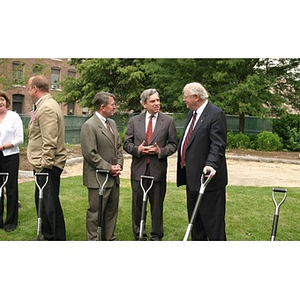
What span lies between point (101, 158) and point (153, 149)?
648 mm

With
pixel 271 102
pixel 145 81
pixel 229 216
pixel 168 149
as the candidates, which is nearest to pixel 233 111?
pixel 271 102

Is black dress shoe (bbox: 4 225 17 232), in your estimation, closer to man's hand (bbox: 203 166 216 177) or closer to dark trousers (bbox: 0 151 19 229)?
dark trousers (bbox: 0 151 19 229)

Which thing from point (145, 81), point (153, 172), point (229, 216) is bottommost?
point (229, 216)

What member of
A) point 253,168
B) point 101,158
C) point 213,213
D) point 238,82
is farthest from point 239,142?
point 213,213

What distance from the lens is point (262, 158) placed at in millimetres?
15492

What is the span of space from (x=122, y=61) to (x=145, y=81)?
1.77 m

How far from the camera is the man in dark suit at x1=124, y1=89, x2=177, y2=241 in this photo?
4902 millimetres

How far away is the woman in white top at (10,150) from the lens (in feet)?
17.7

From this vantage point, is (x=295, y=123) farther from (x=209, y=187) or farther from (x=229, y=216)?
(x=209, y=187)

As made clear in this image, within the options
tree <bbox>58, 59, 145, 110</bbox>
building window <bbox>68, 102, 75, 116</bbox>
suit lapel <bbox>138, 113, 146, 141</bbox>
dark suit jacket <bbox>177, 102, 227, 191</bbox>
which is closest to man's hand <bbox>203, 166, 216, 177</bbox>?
dark suit jacket <bbox>177, 102, 227, 191</bbox>

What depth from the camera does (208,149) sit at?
4.20 metres

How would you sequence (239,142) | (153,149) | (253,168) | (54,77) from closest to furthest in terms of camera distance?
(153,149)
(253,168)
(239,142)
(54,77)

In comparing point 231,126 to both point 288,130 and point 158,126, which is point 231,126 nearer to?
point 288,130

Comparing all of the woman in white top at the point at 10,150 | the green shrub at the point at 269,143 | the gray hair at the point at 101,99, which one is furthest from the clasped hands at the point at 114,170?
the green shrub at the point at 269,143
